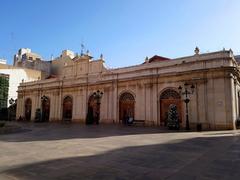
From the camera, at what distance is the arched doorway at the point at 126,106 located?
25234 mm

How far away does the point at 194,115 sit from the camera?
20.3 meters

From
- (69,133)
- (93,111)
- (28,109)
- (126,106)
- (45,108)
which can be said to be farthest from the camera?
(28,109)

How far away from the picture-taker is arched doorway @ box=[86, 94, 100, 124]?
26.8 meters

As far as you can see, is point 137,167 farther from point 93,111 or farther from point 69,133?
point 93,111

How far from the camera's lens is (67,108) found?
107 feet

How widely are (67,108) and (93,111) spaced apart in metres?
5.93

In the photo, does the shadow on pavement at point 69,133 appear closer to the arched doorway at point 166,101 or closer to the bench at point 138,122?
the arched doorway at point 166,101

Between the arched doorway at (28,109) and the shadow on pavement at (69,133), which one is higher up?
the arched doorway at (28,109)

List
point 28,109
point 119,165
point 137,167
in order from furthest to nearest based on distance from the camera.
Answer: point 28,109, point 119,165, point 137,167

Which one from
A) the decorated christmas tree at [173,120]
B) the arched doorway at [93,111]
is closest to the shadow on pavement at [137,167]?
the decorated christmas tree at [173,120]

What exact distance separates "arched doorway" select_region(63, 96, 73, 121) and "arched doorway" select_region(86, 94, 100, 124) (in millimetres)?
4190

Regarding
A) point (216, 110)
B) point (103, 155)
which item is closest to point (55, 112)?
point (216, 110)

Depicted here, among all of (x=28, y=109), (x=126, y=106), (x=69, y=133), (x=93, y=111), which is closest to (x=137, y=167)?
(x=69, y=133)

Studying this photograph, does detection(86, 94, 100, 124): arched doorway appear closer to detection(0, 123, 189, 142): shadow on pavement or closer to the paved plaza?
detection(0, 123, 189, 142): shadow on pavement
